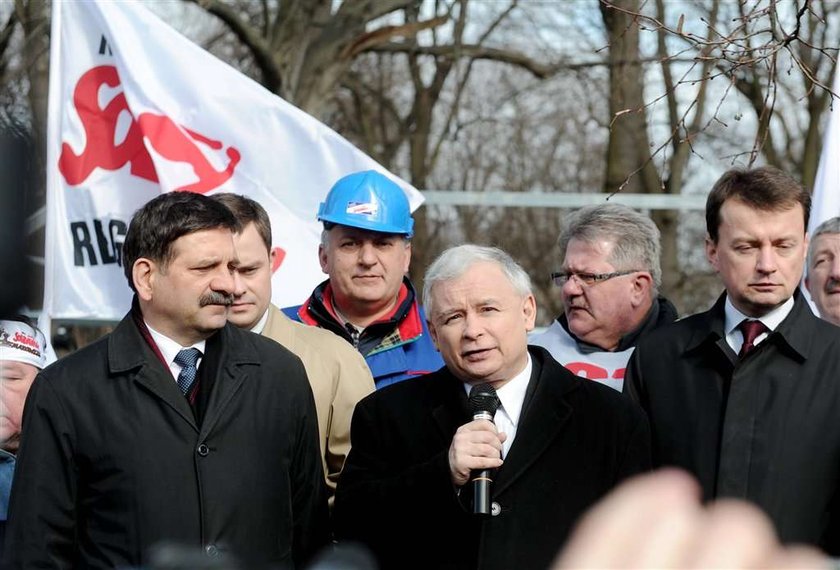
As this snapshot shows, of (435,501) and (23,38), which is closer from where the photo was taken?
(435,501)

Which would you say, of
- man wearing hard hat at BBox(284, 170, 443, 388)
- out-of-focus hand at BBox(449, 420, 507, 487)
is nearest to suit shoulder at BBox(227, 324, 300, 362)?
out-of-focus hand at BBox(449, 420, 507, 487)

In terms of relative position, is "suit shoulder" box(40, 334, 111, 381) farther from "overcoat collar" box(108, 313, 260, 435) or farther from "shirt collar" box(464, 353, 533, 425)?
"shirt collar" box(464, 353, 533, 425)

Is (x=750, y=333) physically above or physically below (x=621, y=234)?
below

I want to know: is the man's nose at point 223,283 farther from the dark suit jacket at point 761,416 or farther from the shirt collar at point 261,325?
the dark suit jacket at point 761,416

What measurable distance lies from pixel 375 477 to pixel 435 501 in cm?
37

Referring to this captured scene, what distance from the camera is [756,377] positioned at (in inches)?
151

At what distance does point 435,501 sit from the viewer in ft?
11.7

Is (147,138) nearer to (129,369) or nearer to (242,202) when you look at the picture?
(242,202)

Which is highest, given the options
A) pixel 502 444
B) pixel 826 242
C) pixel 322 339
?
pixel 826 242

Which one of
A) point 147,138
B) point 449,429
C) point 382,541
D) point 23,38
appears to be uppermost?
point 23,38

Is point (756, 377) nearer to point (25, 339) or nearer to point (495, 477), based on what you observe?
point (495, 477)

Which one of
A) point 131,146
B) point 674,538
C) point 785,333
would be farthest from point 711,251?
point 131,146

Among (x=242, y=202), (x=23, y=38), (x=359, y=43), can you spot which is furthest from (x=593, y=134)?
(x=242, y=202)

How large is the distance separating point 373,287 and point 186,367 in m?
1.29
